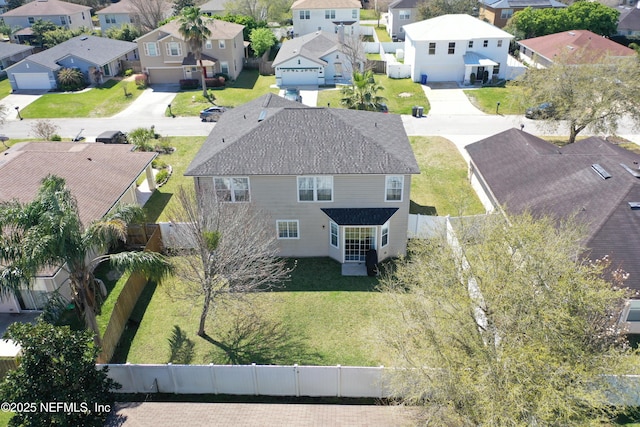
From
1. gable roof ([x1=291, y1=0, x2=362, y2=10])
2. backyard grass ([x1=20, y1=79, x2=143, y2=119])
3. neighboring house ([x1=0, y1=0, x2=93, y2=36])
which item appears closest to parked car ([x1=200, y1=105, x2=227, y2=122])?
backyard grass ([x1=20, y1=79, x2=143, y2=119])

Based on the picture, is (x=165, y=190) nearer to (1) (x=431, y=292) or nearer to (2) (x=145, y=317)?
(2) (x=145, y=317)

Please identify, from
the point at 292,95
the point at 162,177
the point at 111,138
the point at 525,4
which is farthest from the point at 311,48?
the point at 525,4

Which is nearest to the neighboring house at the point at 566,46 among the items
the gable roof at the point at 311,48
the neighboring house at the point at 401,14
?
the neighboring house at the point at 401,14

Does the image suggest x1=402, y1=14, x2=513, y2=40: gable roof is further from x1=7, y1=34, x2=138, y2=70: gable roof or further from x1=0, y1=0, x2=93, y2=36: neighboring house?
x1=0, y1=0, x2=93, y2=36: neighboring house

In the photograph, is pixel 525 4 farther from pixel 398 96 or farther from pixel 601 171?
pixel 601 171

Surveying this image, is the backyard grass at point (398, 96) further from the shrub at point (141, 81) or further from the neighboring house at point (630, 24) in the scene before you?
the neighboring house at point (630, 24)

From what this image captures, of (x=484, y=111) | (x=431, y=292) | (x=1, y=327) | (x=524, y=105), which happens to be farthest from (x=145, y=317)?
(x=484, y=111)
